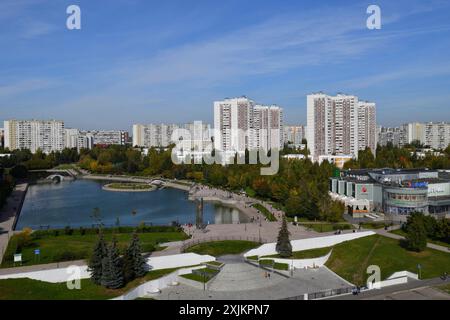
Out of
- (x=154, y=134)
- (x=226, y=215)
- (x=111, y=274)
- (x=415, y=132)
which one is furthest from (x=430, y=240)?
(x=154, y=134)

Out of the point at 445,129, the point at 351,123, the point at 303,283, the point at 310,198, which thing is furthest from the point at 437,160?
the point at 445,129

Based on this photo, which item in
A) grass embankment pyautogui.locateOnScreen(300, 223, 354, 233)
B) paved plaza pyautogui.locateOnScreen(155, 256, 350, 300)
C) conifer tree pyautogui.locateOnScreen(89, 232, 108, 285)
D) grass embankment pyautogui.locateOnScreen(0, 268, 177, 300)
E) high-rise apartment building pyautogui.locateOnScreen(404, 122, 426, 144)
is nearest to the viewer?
grass embankment pyautogui.locateOnScreen(0, 268, 177, 300)

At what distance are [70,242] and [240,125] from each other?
31951mm

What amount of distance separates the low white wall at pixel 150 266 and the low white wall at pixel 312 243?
5.76 feet

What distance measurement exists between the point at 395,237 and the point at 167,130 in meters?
60.8

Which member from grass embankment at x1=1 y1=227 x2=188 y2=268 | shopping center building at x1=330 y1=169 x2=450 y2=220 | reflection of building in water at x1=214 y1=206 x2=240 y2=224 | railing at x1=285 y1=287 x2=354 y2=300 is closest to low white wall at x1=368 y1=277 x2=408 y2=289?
railing at x1=285 y1=287 x2=354 y2=300

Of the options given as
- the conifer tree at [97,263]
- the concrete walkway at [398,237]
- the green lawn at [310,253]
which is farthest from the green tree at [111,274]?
the concrete walkway at [398,237]

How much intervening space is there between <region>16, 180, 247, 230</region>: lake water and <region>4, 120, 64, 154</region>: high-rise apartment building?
30.5 m

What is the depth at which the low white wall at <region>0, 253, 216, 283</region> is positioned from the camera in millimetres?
12094

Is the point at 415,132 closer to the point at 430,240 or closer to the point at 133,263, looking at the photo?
the point at 430,240

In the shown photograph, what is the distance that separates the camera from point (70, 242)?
54.6ft

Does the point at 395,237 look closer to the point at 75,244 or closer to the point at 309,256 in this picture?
the point at 309,256

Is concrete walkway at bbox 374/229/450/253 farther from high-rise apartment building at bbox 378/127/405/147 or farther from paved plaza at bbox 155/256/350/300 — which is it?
high-rise apartment building at bbox 378/127/405/147

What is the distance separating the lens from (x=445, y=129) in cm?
6209
